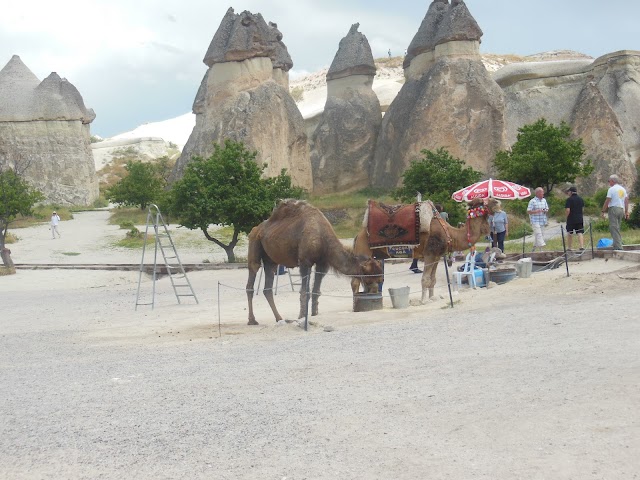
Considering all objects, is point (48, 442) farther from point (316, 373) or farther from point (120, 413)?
point (316, 373)

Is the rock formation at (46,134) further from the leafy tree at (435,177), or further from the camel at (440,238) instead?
the camel at (440,238)

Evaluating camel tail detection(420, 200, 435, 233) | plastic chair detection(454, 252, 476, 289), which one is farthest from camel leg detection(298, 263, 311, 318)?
plastic chair detection(454, 252, 476, 289)

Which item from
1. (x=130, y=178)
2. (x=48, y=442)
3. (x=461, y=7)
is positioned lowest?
(x=48, y=442)

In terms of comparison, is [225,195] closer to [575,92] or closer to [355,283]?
[355,283]

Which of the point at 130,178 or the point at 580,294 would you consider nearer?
the point at 580,294

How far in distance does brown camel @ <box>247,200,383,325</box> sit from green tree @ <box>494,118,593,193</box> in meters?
21.5

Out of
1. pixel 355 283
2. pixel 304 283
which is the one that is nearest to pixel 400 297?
pixel 355 283

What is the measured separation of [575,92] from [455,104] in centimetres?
991

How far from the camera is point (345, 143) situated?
4347 cm

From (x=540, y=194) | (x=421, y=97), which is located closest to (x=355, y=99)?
(x=421, y=97)

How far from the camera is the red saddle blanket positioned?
12578mm

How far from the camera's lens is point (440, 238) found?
13.0m

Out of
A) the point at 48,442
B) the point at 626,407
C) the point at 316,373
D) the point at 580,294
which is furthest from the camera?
the point at 580,294

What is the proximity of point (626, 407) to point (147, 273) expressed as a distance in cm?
1973
